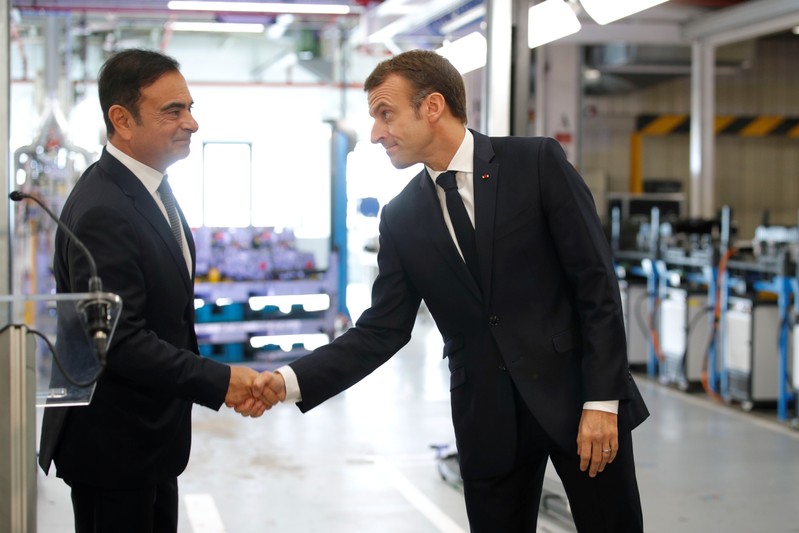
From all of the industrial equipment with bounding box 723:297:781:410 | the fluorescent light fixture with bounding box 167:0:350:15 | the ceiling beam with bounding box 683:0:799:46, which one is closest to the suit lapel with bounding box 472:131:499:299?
the fluorescent light fixture with bounding box 167:0:350:15

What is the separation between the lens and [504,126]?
479cm

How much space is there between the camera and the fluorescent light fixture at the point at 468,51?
5.53 m

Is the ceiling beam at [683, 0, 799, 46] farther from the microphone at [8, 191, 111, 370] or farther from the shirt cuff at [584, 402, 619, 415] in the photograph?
the microphone at [8, 191, 111, 370]

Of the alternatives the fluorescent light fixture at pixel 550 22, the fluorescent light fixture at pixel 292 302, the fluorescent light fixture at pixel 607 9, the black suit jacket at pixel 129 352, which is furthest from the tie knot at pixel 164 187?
the fluorescent light fixture at pixel 292 302

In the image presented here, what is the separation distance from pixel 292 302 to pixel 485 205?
21.5 ft

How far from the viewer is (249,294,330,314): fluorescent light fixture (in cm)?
866

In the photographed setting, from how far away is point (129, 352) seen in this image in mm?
2311

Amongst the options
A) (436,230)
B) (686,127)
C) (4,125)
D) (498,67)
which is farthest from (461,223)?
(686,127)

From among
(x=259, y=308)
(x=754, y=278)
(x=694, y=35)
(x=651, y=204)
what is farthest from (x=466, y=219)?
(x=651, y=204)

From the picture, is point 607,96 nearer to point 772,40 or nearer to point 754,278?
point 772,40

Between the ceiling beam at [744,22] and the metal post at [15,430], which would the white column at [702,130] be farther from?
the metal post at [15,430]

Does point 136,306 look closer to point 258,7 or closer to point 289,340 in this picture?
point 258,7

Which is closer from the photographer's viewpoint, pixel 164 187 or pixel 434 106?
→ pixel 434 106

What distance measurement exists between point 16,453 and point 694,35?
31.9ft
